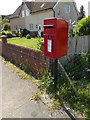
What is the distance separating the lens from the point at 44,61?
3592 millimetres

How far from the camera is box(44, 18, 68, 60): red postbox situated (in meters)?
2.45

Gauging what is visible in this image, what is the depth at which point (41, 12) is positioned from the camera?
16734 millimetres

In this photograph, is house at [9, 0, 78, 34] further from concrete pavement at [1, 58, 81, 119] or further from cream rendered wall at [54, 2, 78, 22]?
concrete pavement at [1, 58, 81, 119]

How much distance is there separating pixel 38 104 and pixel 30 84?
41.5 inches

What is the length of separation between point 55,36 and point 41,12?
52.5 ft

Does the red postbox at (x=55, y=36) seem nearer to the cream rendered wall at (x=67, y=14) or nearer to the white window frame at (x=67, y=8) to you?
the cream rendered wall at (x=67, y=14)

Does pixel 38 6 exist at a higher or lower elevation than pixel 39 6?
higher

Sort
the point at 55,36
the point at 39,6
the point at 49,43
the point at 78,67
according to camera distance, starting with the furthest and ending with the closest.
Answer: the point at 39,6 < the point at 78,67 < the point at 49,43 < the point at 55,36

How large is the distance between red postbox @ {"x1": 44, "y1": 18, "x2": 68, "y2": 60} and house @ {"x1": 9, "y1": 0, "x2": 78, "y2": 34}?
13879 mm

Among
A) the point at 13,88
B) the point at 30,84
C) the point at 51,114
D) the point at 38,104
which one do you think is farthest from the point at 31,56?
the point at 51,114

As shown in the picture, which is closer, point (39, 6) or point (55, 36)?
point (55, 36)

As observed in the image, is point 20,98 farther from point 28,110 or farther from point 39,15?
point 39,15

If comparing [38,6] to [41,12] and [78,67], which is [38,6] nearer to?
[41,12]

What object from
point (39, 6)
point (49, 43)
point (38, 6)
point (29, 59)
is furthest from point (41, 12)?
point (49, 43)
